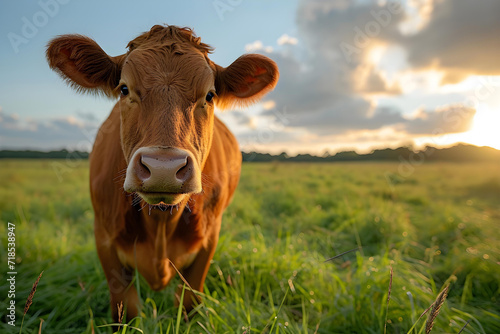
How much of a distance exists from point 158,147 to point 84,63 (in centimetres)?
136

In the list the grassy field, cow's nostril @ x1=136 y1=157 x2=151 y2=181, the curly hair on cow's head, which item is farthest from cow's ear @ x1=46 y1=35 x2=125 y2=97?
the grassy field

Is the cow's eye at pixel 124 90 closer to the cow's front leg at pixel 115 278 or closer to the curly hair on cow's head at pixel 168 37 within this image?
the curly hair on cow's head at pixel 168 37

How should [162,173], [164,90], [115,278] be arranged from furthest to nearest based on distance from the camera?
[115,278], [164,90], [162,173]

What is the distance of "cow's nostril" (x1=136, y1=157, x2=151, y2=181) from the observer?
1.87m

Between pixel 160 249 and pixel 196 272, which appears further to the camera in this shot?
pixel 196 272

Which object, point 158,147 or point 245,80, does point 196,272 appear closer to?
point 158,147

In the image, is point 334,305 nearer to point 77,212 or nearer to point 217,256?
point 217,256

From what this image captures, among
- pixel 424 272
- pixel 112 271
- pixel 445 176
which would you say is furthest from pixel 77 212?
pixel 445 176

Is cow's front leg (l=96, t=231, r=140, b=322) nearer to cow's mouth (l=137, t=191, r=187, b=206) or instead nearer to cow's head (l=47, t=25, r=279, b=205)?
cow's head (l=47, t=25, r=279, b=205)

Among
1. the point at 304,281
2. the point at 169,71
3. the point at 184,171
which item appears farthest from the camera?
the point at 304,281

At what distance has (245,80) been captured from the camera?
3010 mm

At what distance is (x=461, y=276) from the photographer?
409 cm

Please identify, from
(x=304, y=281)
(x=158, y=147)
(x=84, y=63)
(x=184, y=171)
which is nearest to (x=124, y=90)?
(x=84, y=63)

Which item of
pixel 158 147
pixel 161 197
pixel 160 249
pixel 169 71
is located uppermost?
pixel 169 71
